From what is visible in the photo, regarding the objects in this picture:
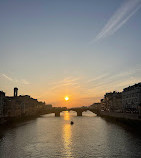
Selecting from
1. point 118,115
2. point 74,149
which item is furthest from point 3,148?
point 118,115

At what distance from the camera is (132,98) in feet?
366

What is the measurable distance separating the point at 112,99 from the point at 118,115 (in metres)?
58.2

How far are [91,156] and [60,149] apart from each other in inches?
344

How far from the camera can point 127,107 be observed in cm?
11950

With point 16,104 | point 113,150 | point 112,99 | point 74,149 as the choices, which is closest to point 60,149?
point 74,149

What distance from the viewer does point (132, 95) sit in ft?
367

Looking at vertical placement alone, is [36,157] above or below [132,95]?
below

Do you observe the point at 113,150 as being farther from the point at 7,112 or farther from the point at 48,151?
the point at 7,112

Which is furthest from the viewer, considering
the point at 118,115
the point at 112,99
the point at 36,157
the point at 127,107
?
the point at 112,99

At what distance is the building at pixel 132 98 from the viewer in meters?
102

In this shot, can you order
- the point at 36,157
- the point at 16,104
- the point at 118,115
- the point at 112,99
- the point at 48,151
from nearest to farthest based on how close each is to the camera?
the point at 36,157
the point at 48,151
the point at 118,115
the point at 16,104
the point at 112,99

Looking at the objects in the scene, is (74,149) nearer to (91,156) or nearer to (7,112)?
(91,156)

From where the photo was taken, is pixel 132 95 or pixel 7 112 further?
pixel 7 112

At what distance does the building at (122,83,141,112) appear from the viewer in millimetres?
102438
